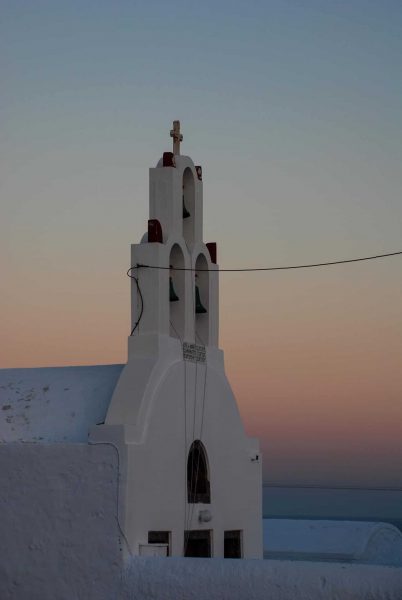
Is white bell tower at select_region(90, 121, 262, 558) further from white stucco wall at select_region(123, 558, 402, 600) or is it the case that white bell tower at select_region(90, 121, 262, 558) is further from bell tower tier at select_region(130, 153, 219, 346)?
white stucco wall at select_region(123, 558, 402, 600)

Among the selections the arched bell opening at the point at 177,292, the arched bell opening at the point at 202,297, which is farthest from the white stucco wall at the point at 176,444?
the arched bell opening at the point at 177,292

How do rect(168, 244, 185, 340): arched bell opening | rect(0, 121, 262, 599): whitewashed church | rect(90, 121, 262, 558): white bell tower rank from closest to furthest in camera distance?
1. rect(0, 121, 262, 599): whitewashed church
2. rect(90, 121, 262, 558): white bell tower
3. rect(168, 244, 185, 340): arched bell opening

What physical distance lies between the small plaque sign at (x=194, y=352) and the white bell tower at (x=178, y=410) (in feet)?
0.08

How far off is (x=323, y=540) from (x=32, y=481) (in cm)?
1158

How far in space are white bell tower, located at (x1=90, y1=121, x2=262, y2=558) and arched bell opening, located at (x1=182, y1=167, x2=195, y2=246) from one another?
0.02 m

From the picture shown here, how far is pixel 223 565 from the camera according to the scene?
17.6m

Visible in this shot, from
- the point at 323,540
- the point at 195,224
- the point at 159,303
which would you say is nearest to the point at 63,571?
the point at 159,303

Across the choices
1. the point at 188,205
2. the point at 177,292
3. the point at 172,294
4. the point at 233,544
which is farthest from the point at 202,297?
the point at 233,544

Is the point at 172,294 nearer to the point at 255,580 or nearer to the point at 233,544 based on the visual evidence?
the point at 233,544

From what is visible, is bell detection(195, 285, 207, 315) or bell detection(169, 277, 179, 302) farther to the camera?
bell detection(195, 285, 207, 315)

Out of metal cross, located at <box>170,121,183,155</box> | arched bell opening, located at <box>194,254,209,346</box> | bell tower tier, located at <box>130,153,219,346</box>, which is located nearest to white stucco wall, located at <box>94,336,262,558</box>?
arched bell opening, located at <box>194,254,209,346</box>

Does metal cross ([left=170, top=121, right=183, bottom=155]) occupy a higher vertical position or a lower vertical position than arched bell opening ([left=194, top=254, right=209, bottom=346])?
higher

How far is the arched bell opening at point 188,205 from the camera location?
22.8 m

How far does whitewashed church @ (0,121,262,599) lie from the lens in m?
18.9
